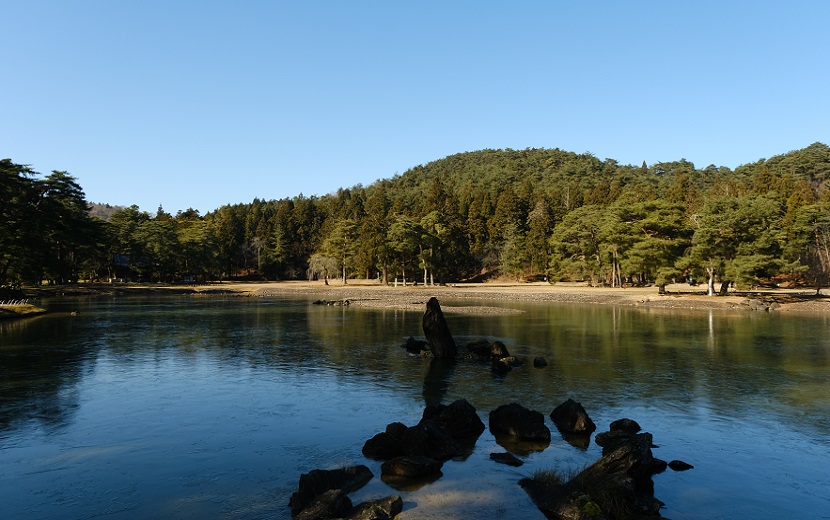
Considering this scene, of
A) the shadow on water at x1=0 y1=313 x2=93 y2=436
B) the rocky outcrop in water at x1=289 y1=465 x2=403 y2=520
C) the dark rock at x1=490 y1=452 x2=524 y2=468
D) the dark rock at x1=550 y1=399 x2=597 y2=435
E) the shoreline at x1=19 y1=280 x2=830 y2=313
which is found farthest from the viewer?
the shoreline at x1=19 y1=280 x2=830 y2=313

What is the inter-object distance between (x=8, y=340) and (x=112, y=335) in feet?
17.5

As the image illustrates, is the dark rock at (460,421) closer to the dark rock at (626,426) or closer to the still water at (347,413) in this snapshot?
the still water at (347,413)

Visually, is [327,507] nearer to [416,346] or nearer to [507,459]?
[507,459]

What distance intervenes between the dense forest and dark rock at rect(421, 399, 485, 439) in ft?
165

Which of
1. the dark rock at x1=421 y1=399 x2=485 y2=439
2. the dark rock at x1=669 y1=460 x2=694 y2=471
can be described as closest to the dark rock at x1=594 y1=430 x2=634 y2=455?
the dark rock at x1=669 y1=460 x2=694 y2=471

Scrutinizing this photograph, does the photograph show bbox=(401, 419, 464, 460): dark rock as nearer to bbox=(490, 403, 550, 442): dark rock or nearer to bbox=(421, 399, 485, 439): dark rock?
bbox=(421, 399, 485, 439): dark rock

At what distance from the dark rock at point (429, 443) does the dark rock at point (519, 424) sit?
1.81m

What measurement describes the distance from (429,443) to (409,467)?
1374 millimetres

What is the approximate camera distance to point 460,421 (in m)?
14.1

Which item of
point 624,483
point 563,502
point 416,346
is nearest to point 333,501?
point 563,502

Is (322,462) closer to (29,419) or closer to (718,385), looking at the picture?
(29,419)

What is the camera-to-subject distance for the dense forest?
187 ft

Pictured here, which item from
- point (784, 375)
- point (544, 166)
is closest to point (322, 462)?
point (784, 375)

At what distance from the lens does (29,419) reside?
609 inches
